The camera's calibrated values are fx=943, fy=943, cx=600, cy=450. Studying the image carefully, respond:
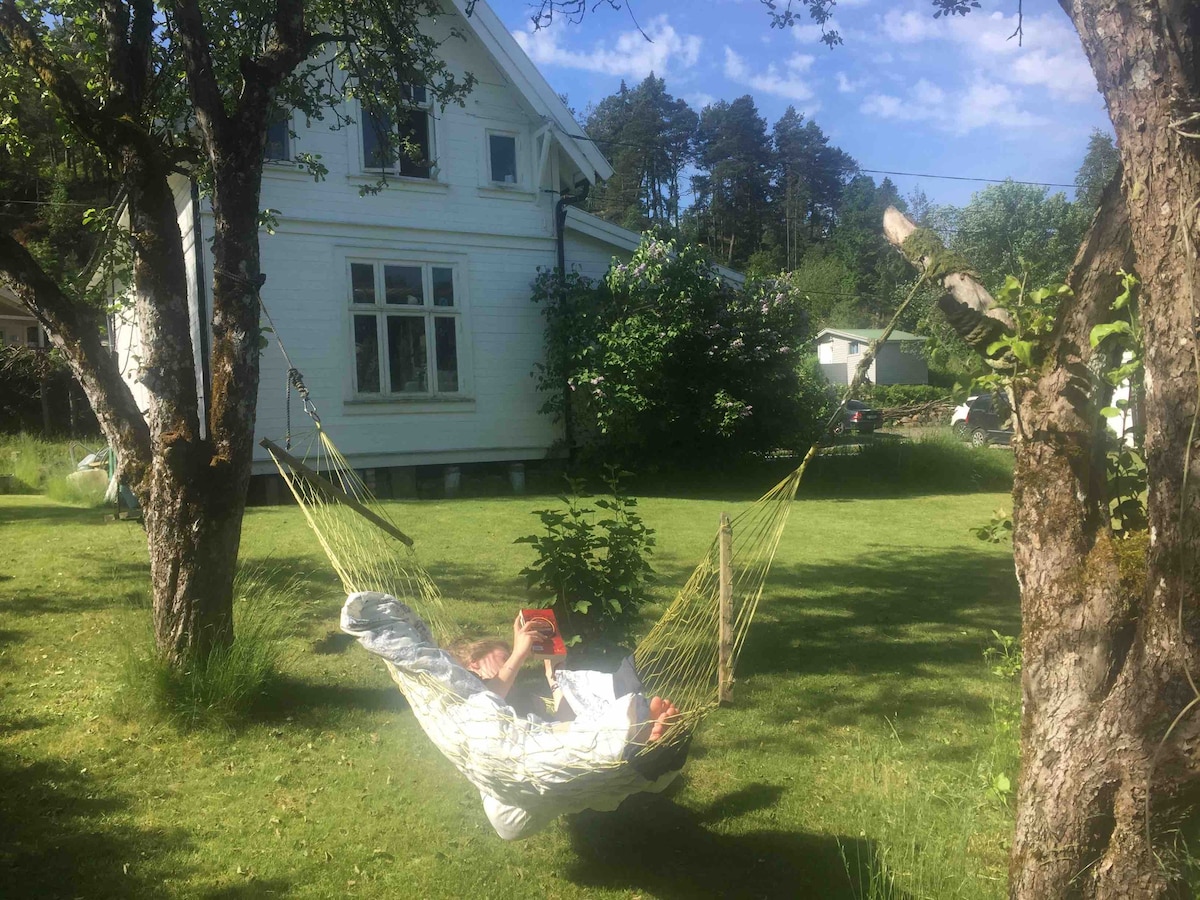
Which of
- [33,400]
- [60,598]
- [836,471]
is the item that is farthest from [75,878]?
[33,400]

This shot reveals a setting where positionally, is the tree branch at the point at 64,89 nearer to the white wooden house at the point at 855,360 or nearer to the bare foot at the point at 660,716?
the bare foot at the point at 660,716

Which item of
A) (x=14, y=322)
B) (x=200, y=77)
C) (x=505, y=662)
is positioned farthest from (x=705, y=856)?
(x=14, y=322)

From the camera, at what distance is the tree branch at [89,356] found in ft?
13.7

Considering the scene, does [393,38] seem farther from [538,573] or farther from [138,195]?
[538,573]

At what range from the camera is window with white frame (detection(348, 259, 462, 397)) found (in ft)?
37.5

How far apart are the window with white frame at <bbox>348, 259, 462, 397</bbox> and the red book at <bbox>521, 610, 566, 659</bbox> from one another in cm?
803

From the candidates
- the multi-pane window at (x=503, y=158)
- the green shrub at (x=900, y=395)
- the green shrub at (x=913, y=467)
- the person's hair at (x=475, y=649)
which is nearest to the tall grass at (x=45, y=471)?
the multi-pane window at (x=503, y=158)

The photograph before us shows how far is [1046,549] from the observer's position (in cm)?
214

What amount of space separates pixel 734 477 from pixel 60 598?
28.6 ft

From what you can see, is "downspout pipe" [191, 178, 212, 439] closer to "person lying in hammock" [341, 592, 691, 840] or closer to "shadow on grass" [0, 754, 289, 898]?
"shadow on grass" [0, 754, 289, 898]

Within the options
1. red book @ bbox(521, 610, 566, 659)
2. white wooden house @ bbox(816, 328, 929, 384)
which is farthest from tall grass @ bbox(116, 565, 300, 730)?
white wooden house @ bbox(816, 328, 929, 384)

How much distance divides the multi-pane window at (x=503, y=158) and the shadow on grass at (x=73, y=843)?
9861 millimetres

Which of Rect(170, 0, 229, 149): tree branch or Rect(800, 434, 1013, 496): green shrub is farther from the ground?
Rect(170, 0, 229, 149): tree branch

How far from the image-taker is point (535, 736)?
8.93ft
